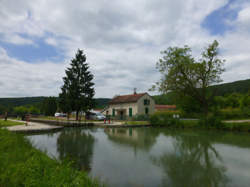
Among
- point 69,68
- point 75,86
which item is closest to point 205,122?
point 75,86

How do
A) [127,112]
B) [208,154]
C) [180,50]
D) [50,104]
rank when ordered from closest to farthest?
[208,154] < [180,50] < [127,112] < [50,104]

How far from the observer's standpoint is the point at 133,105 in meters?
37.5

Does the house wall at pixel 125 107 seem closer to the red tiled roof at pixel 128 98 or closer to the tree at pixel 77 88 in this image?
the red tiled roof at pixel 128 98

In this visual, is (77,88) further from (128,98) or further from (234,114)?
(234,114)

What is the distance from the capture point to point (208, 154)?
9.09 metres

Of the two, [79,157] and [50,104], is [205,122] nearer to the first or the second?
[79,157]

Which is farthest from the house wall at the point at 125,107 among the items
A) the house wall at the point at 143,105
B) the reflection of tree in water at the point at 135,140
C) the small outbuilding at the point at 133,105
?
the reflection of tree in water at the point at 135,140

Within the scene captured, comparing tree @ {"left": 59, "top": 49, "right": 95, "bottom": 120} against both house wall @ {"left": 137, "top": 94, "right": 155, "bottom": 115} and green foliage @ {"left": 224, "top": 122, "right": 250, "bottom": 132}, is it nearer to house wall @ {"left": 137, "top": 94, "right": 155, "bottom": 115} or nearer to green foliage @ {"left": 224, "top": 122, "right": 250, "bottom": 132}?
house wall @ {"left": 137, "top": 94, "right": 155, "bottom": 115}

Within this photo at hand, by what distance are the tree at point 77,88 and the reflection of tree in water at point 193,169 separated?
24526 millimetres

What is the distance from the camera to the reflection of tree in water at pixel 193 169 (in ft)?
17.7

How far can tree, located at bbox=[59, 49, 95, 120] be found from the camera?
3139 centimetres

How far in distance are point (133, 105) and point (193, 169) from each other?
30.9m

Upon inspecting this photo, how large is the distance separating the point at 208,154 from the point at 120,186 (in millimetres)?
5785

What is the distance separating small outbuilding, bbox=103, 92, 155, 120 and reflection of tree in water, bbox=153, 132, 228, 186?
86.8ft
